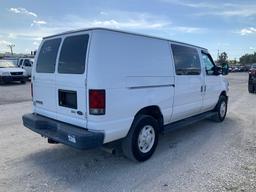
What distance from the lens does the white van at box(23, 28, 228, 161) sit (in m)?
3.89

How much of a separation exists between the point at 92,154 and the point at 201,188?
2.14m

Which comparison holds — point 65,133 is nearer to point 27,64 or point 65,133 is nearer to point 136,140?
point 136,140

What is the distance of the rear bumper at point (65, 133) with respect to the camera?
383 centimetres

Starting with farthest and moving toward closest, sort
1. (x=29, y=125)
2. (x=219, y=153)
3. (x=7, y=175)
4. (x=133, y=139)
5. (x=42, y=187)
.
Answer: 1. (x=219, y=153)
2. (x=29, y=125)
3. (x=133, y=139)
4. (x=7, y=175)
5. (x=42, y=187)

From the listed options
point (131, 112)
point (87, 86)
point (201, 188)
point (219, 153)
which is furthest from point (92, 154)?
point (219, 153)

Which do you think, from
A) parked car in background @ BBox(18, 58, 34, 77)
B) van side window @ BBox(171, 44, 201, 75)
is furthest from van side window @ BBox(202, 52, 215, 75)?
parked car in background @ BBox(18, 58, 34, 77)

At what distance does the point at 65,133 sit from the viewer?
13.4 ft

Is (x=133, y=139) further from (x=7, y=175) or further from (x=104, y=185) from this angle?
(x=7, y=175)

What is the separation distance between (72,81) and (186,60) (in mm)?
2774

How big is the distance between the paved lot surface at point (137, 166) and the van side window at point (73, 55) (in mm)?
1634

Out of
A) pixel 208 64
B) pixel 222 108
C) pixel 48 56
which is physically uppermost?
pixel 48 56

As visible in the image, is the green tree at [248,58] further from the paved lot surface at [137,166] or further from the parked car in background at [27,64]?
the paved lot surface at [137,166]

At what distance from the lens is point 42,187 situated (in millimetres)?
3789

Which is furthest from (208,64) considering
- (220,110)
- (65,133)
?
(65,133)
